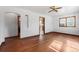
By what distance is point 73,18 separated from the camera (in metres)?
2.01

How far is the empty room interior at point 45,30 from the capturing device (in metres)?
1.98

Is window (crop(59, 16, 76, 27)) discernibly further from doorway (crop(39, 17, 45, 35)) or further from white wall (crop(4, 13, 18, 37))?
white wall (crop(4, 13, 18, 37))

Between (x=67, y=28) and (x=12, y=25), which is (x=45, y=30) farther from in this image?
(x=12, y=25)

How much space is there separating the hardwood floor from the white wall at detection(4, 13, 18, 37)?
6.6 inches

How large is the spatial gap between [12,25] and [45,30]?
3.02 feet

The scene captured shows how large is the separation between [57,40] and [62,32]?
24 centimetres

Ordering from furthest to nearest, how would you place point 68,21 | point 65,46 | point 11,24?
point 11,24 < point 65,46 < point 68,21

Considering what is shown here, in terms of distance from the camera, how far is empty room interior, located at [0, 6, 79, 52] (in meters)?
1.98

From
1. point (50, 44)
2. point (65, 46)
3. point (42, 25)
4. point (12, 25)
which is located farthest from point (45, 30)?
point (12, 25)

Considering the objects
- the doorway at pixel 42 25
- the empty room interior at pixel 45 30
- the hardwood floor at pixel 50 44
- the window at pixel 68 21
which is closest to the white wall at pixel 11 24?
the empty room interior at pixel 45 30

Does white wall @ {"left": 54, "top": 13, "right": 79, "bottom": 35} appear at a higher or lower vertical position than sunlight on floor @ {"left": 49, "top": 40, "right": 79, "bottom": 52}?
higher

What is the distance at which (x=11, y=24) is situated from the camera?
2.34 m

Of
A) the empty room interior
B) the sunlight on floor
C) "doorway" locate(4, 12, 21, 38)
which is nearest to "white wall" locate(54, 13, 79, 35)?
the empty room interior

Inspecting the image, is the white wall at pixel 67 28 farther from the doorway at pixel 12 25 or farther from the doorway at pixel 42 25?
the doorway at pixel 12 25
